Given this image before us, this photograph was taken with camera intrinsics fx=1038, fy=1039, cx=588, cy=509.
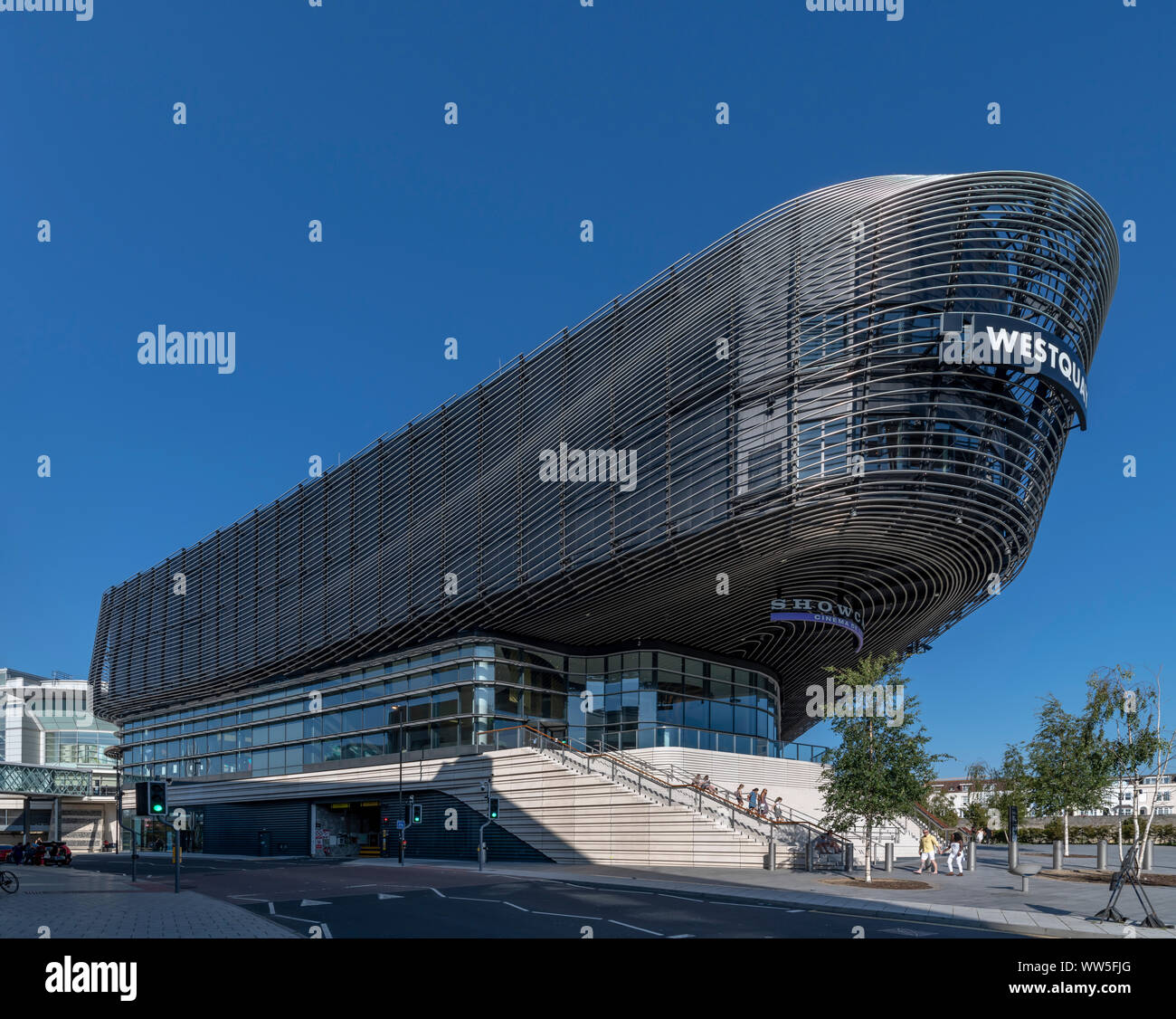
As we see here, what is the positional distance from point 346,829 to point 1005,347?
43856mm

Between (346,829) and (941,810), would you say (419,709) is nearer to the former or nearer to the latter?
(346,829)

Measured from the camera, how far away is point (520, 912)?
2164cm

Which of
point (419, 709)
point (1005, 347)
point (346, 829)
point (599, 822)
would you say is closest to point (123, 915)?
point (599, 822)

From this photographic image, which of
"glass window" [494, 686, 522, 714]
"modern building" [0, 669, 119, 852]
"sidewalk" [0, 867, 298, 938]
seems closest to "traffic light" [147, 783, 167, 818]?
"sidewalk" [0, 867, 298, 938]

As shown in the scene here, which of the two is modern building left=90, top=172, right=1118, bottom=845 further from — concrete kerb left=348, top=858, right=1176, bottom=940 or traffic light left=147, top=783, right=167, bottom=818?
traffic light left=147, top=783, right=167, bottom=818

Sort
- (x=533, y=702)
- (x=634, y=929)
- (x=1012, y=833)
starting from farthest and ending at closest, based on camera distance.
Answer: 1. (x=533, y=702)
2. (x=1012, y=833)
3. (x=634, y=929)

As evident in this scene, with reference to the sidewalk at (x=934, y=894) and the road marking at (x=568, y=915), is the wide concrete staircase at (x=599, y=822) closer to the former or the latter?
the sidewalk at (x=934, y=894)

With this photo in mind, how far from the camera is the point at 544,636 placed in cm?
5028

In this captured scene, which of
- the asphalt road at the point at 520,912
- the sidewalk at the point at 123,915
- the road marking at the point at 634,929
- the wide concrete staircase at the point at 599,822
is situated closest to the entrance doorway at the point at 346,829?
the wide concrete staircase at the point at 599,822

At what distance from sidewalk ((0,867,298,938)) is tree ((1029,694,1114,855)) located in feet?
96.3

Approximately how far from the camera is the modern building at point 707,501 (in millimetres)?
35750

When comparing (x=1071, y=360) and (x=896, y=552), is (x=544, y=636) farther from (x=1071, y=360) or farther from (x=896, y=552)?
(x=1071, y=360)
